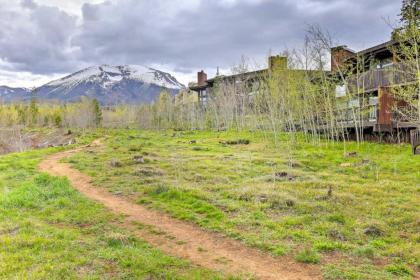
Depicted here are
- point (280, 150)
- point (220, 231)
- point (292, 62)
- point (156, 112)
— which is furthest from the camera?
point (156, 112)

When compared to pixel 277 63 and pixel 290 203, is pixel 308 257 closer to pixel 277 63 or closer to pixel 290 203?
pixel 290 203

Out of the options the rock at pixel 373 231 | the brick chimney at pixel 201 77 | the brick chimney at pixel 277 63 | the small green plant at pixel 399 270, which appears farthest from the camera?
the brick chimney at pixel 201 77

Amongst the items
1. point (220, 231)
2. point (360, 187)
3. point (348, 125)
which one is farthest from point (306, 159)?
point (220, 231)

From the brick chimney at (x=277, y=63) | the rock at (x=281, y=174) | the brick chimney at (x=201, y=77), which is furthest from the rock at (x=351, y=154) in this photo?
the brick chimney at (x=201, y=77)

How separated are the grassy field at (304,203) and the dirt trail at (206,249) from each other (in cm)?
35

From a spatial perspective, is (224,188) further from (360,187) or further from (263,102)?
(263,102)

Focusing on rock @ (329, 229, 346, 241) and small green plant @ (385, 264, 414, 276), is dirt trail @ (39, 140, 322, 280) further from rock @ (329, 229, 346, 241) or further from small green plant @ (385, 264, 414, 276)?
rock @ (329, 229, 346, 241)

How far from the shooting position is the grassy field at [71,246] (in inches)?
276

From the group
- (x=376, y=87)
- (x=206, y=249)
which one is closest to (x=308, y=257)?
(x=206, y=249)

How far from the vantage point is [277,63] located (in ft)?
116

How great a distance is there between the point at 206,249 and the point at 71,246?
3130mm

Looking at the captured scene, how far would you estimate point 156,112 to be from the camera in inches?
3162

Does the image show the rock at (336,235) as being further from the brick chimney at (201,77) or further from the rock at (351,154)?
the brick chimney at (201,77)

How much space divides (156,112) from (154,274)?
7465 cm
